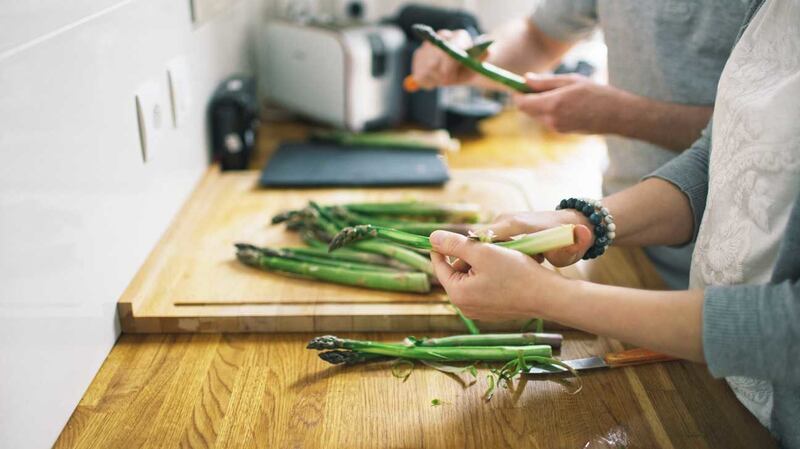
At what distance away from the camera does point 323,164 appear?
190cm

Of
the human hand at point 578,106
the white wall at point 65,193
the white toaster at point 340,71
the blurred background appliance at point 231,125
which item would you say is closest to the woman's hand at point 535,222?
the human hand at point 578,106

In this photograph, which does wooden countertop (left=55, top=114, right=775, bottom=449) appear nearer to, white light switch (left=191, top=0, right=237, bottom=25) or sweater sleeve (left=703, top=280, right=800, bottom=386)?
sweater sleeve (left=703, top=280, right=800, bottom=386)

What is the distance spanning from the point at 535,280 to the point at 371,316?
38cm

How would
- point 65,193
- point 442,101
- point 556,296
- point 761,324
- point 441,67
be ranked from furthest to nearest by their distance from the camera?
point 442,101 < point 441,67 < point 65,193 < point 556,296 < point 761,324

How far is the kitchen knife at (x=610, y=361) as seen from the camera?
42.8 inches

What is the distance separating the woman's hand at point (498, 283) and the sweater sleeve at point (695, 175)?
324mm

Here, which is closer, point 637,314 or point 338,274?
point 637,314

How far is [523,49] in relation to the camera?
185 cm

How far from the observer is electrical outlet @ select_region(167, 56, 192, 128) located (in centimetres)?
154

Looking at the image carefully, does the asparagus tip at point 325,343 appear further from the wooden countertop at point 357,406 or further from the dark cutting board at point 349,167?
the dark cutting board at point 349,167

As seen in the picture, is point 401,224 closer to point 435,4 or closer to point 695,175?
point 695,175

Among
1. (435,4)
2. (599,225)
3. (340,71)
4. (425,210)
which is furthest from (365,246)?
(435,4)

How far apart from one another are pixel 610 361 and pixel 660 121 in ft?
1.72

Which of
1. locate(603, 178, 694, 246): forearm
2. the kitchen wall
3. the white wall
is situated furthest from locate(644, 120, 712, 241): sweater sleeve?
the kitchen wall
